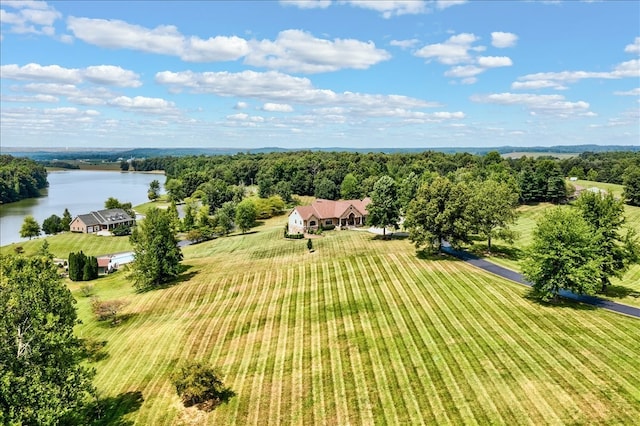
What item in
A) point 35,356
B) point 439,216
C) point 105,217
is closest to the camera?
point 35,356

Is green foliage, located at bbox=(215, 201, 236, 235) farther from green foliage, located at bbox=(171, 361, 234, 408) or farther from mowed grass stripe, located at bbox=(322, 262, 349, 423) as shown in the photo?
green foliage, located at bbox=(171, 361, 234, 408)

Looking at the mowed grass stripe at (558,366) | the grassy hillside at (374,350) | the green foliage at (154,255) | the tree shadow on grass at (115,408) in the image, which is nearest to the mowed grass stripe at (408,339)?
the grassy hillside at (374,350)

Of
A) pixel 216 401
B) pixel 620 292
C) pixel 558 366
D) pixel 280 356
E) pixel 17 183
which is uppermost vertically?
pixel 17 183

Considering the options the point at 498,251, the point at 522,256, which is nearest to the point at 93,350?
the point at 522,256

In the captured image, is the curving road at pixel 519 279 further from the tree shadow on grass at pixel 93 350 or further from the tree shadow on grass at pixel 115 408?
the tree shadow on grass at pixel 93 350

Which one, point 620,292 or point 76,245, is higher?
point 620,292

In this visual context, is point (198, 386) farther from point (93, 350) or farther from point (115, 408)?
point (93, 350)

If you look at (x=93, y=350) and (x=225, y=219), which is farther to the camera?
(x=225, y=219)

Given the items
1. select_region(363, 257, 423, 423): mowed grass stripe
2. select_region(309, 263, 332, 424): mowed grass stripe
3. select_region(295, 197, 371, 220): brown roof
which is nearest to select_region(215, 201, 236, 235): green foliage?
select_region(295, 197, 371, 220): brown roof
